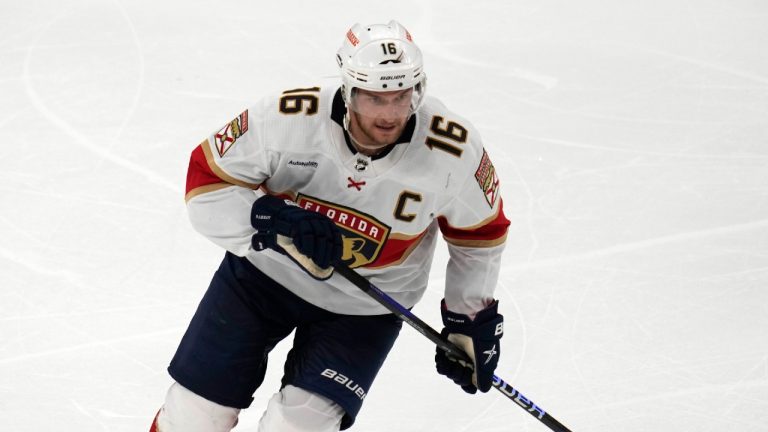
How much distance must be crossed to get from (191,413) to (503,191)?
81.3 inches

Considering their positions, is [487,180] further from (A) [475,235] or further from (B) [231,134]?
(B) [231,134]

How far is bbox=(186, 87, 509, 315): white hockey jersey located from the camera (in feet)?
8.53

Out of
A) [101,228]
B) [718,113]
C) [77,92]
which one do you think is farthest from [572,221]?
[77,92]

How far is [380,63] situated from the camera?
2443mm

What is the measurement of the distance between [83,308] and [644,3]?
3747 mm

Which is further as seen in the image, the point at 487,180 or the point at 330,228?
the point at 487,180

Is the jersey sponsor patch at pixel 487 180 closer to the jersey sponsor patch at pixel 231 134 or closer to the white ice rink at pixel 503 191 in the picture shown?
the jersey sponsor patch at pixel 231 134

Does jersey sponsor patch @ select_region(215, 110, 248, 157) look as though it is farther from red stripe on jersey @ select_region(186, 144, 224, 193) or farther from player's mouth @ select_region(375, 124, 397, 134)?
player's mouth @ select_region(375, 124, 397, 134)

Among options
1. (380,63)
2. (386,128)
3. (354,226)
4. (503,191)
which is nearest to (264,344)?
(354,226)

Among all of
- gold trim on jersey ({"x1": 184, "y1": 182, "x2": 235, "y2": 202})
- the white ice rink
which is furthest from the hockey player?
the white ice rink

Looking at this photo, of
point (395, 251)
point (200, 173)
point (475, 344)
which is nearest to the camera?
point (200, 173)

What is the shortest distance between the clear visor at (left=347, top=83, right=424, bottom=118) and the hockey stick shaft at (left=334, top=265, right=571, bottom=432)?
380 mm

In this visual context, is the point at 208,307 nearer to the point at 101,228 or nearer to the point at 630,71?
the point at 101,228

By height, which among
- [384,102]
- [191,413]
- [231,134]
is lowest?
[191,413]
